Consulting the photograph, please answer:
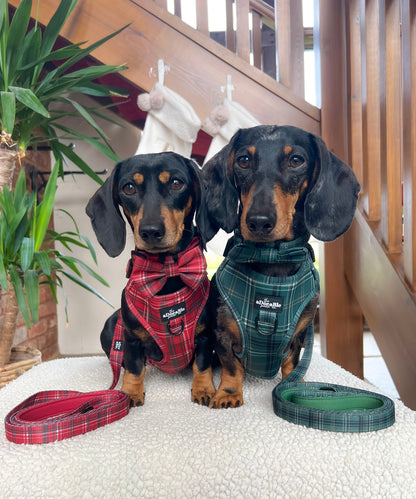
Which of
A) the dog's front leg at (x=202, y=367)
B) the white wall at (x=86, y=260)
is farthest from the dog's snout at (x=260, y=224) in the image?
the white wall at (x=86, y=260)

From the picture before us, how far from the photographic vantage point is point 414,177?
1.28 m

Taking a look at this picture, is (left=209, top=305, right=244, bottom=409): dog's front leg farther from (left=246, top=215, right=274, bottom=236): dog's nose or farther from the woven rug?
(left=246, top=215, right=274, bottom=236): dog's nose

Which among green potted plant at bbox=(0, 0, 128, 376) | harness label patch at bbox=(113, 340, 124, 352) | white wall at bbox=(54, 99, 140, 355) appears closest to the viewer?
harness label patch at bbox=(113, 340, 124, 352)

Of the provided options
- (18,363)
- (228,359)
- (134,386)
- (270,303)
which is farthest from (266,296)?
(18,363)

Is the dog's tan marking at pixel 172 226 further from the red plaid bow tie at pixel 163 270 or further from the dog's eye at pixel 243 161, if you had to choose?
the dog's eye at pixel 243 161

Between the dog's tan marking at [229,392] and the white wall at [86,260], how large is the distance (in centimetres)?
190

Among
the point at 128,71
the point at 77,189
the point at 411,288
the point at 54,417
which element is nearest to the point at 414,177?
the point at 411,288

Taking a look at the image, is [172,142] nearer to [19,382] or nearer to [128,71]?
[128,71]

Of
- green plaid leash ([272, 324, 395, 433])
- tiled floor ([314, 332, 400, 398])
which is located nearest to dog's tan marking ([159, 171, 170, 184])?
green plaid leash ([272, 324, 395, 433])

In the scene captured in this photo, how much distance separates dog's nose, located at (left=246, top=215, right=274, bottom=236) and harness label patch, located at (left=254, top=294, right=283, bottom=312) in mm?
184

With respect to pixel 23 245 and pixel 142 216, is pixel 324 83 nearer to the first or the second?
pixel 142 216

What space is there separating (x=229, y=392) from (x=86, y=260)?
208cm

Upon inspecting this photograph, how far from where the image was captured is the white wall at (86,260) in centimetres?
290

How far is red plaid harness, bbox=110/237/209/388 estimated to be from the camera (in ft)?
3.46
